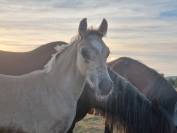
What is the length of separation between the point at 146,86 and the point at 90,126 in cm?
389

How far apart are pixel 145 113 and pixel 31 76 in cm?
297

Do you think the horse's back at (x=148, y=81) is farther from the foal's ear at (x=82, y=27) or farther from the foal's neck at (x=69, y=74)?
the foal's ear at (x=82, y=27)

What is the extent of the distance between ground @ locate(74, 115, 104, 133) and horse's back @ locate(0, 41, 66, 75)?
12.9 ft

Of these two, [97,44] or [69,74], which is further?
[69,74]

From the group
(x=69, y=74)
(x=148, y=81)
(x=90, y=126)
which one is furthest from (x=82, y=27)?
(x=90, y=126)

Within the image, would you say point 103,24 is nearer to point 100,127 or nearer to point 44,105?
point 44,105

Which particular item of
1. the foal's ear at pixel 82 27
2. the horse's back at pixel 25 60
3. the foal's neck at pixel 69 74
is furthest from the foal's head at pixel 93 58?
the horse's back at pixel 25 60

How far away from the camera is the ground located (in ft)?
40.4

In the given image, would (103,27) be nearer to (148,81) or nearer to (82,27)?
(82,27)

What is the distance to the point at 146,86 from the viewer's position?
9.62 metres

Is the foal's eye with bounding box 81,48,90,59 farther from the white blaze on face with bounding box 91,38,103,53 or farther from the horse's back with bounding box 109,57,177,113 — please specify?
the horse's back with bounding box 109,57,177,113

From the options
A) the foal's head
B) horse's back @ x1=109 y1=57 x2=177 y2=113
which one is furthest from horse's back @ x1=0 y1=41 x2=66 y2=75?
the foal's head

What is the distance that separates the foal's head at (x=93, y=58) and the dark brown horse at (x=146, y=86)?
7.74ft

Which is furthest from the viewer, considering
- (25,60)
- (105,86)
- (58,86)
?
(25,60)
